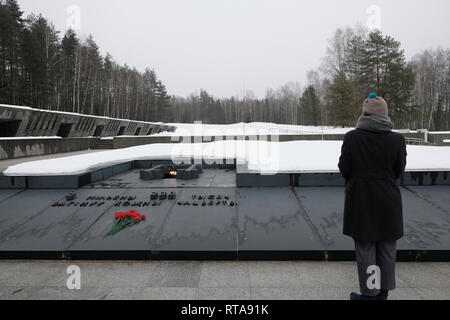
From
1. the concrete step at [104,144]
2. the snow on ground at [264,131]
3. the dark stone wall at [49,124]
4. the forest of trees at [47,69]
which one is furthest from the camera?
the snow on ground at [264,131]

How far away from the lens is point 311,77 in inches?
2154

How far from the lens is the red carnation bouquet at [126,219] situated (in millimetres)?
3688

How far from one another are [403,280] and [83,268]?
3.59 meters

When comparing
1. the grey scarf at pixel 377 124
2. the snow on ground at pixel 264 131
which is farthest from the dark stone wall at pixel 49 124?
the grey scarf at pixel 377 124

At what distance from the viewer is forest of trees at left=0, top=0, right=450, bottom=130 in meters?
26.5

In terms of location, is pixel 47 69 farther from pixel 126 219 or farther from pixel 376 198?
pixel 376 198

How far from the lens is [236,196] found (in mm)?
4699

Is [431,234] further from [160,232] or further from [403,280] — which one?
[160,232]
